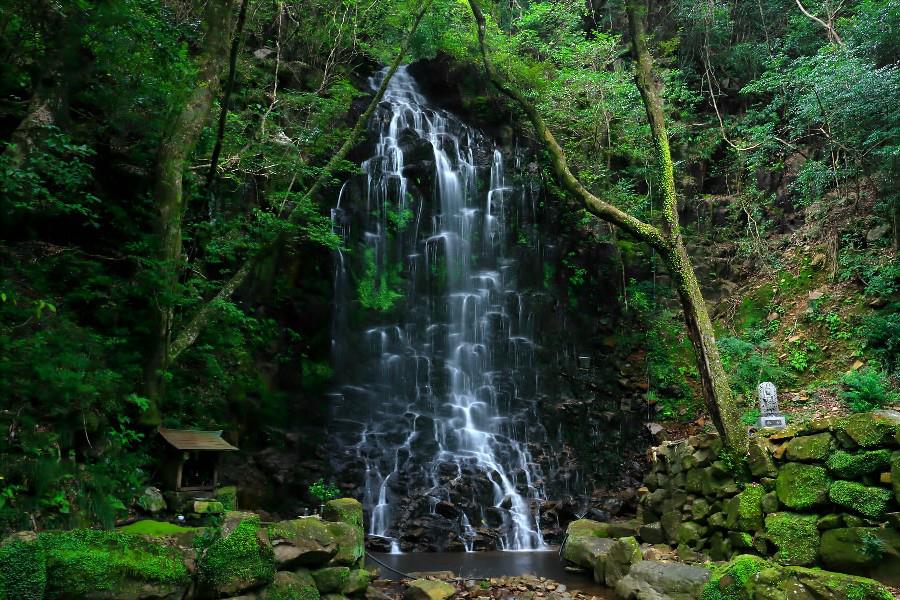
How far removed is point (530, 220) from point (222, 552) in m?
14.0

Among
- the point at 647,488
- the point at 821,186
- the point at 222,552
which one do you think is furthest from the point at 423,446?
the point at 821,186

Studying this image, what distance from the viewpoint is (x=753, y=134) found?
47.9 ft

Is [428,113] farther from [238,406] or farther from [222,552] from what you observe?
[222,552]

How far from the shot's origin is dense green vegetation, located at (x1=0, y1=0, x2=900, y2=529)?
6305 mm

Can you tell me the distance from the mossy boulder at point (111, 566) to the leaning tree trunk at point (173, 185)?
2736mm

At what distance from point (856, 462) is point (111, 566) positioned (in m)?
7.02

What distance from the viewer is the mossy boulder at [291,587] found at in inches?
206

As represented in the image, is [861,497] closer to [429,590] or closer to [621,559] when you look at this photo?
[621,559]

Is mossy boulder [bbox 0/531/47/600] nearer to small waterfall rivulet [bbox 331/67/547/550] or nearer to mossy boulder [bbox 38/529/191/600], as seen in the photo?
mossy boulder [bbox 38/529/191/600]

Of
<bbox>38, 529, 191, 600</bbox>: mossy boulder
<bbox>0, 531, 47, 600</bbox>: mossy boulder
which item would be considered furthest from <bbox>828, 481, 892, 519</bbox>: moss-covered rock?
<bbox>0, 531, 47, 600</bbox>: mossy boulder

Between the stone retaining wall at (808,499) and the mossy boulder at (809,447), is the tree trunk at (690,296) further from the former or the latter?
the mossy boulder at (809,447)

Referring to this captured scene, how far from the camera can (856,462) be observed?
19.5 feet

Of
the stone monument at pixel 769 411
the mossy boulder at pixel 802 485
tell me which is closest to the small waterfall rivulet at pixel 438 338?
the stone monument at pixel 769 411

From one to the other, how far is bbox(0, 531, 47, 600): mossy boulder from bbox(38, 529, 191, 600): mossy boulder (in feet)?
0.36
